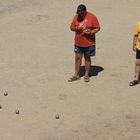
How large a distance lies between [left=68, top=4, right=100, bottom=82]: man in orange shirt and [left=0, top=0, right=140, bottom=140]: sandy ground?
39 centimetres

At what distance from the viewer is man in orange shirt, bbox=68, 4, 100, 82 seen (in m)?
12.9

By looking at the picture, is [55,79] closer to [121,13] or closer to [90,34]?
[90,34]

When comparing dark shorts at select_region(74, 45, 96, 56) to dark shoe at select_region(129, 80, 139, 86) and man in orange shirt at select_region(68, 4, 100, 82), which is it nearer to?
man in orange shirt at select_region(68, 4, 100, 82)

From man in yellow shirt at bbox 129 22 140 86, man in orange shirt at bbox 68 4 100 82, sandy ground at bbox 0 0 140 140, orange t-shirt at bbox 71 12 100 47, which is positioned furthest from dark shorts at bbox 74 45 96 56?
man in yellow shirt at bbox 129 22 140 86

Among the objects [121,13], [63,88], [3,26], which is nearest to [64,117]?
[63,88]

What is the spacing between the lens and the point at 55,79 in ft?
44.8

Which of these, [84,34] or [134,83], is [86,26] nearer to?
[84,34]

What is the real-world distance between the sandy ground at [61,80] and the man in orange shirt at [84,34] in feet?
1.28

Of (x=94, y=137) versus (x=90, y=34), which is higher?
(x=90, y=34)

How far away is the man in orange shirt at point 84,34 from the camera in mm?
12930

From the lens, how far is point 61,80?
13.6 m

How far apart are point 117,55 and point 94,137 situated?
195 inches

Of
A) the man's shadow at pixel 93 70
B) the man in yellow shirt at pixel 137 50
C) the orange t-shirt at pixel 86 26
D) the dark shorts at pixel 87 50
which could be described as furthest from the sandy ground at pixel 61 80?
the orange t-shirt at pixel 86 26

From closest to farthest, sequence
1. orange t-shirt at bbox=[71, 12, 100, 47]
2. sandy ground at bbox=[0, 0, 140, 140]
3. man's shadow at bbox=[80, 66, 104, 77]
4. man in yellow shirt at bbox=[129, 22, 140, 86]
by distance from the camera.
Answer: sandy ground at bbox=[0, 0, 140, 140] < man in yellow shirt at bbox=[129, 22, 140, 86] < orange t-shirt at bbox=[71, 12, 100, 47] < man's shadow at bbox=[80, 66, 104, 77]
